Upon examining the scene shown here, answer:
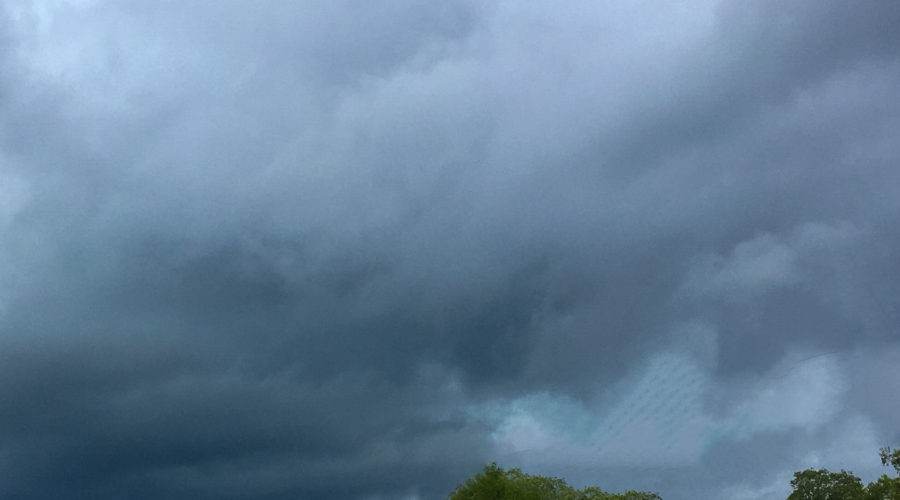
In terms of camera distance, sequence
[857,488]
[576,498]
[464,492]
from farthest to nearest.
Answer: [576,498] → [857,488] → [464,492]

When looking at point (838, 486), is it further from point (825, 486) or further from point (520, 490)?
point (520, 490)

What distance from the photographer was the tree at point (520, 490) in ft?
418

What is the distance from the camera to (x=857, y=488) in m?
147

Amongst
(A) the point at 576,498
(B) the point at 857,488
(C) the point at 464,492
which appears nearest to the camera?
(C) the point at 464,492

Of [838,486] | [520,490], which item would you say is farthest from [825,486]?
[520,490]

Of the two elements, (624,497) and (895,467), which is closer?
(895,467)

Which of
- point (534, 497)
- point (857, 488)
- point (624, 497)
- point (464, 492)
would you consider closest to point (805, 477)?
point (857, 488)

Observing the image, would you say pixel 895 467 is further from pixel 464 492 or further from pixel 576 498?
pixel 464 492

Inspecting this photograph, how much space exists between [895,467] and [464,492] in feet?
203

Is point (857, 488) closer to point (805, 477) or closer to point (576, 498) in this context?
point (805, 477)

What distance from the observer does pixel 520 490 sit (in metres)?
131

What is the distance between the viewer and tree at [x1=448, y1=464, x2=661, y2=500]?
127438 millimetres

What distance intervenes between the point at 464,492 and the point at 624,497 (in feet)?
150

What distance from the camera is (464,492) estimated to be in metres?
131
